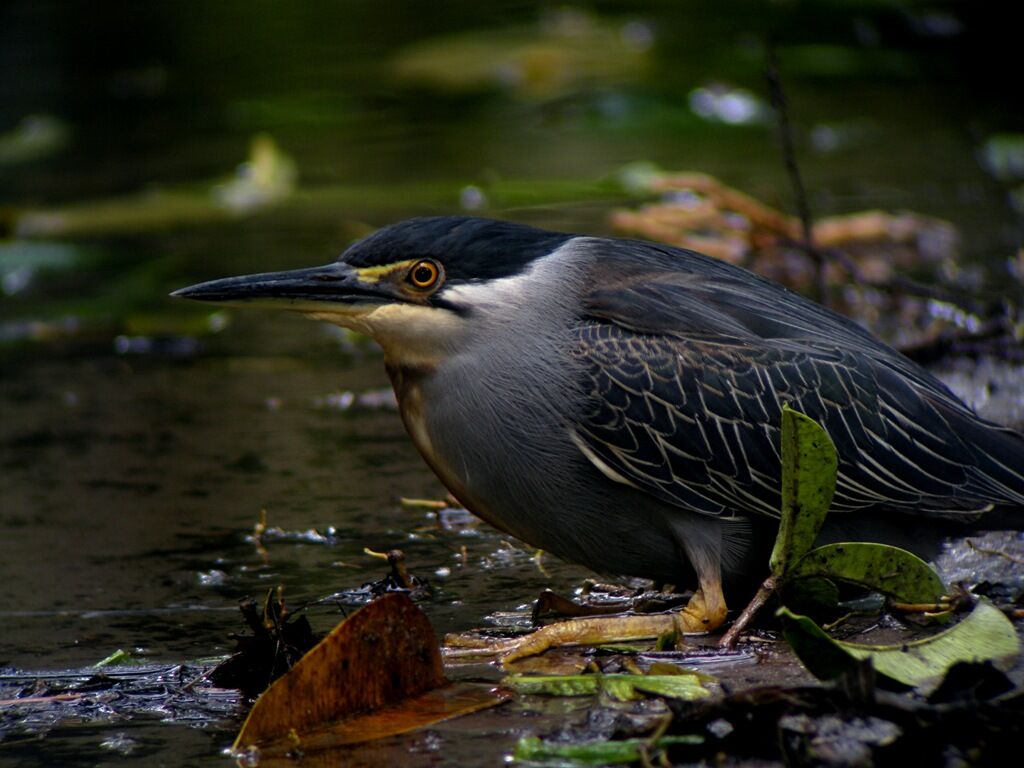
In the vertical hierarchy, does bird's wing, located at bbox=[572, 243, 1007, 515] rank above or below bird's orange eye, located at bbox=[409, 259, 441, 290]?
below

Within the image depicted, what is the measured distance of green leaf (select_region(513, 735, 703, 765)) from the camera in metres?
3.29

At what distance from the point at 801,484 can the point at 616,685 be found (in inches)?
31.9

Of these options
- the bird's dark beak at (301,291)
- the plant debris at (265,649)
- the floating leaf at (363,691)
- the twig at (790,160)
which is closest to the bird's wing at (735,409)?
the bird's dark beak at (301,291)

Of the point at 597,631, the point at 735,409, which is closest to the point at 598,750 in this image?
the point at 597,631

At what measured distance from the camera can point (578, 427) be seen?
14.8 ft

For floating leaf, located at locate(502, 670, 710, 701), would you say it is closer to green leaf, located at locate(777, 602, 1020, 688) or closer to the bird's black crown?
green leaf, located at locate(777, 602, 1020, 688)

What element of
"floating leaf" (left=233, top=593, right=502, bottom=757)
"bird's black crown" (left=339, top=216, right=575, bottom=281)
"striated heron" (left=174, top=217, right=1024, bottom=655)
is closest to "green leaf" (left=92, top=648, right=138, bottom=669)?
"floating leaf" (left=233, top=593, right=502, bottom=757)

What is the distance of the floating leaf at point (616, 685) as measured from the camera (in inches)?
143

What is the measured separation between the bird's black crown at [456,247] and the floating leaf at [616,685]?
133 centimetres

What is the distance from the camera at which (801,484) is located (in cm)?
412

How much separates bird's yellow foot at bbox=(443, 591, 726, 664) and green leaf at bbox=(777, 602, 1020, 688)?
68 cm

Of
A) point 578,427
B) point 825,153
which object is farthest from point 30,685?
point 825,153

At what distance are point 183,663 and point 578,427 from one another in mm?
1321

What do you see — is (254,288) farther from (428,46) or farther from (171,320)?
(428,46)
